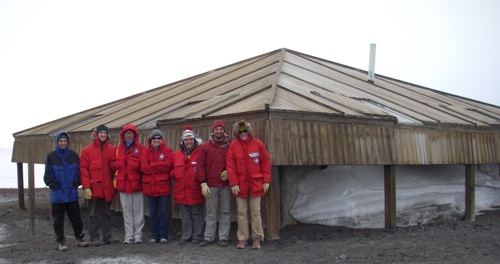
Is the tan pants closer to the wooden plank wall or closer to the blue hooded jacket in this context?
the wooden plank wall

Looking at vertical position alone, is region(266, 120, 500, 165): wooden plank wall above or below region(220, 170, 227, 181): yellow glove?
above

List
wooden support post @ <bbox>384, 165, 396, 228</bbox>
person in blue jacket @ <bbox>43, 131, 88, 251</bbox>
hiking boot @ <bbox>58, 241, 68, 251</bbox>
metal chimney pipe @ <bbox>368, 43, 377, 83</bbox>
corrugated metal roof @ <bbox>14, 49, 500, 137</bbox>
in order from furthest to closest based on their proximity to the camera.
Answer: metal chimney pipe @ <bbox>368, 43, 377, 83</bbox>, wooden support post @ <bbox>384, 165, 396, 228</bbox>, corrugated metal roof @ <bbox>14, 49, 500, 137</bbox>, hiking boot @ <bbox>58, 241, 68, 251</bbox>, person in blue jacket @ <bbox>43, 131, 88, 251</bbox>

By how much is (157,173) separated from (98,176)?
97 cm

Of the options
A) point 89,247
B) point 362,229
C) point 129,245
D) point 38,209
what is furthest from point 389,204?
point 38,209

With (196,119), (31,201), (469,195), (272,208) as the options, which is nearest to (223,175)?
(272,208)

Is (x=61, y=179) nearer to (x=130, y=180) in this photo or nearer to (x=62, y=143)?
(x=62, y=143)

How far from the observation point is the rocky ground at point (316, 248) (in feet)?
23.1

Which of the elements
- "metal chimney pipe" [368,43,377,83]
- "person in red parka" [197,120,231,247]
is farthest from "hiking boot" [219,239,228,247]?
"metal chimney pipe" [368,43,377,83]

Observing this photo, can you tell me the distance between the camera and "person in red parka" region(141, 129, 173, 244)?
27.1 ft

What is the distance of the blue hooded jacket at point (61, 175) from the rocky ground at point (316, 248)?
90 centimetres

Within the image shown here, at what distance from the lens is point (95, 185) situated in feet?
27.2

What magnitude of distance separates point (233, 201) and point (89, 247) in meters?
2.73

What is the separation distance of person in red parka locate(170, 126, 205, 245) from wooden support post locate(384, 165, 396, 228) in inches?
147

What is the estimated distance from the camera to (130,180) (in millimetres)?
8312
